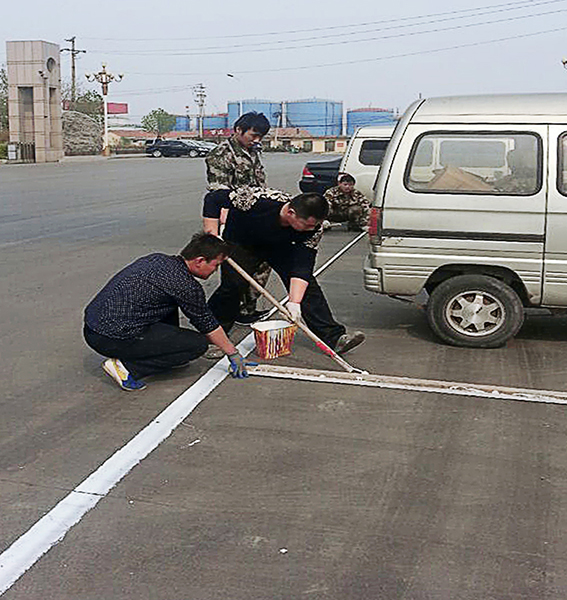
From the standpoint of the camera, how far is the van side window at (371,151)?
16.6m

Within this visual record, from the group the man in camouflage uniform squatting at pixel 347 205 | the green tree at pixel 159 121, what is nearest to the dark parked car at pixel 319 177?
the man in camouflage uniform squatting at pixel 347 205

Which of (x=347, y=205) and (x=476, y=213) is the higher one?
(x=476, y=213)

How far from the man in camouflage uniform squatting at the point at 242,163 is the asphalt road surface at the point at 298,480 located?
0.42m

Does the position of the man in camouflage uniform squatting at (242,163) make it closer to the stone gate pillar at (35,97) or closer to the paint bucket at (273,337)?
the paint bucket at (273,337)

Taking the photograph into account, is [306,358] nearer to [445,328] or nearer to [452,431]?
[445,328]

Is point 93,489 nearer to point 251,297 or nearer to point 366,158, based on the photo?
point 251,297

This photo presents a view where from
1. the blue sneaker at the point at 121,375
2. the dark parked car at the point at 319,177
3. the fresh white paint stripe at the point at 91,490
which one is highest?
the dark parked car at the point at 319,177

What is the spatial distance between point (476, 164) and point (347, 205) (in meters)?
8.42

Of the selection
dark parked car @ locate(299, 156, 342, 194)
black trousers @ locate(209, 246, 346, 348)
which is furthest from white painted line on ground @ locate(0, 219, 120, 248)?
black trousers @ locate(209, 246, 346, 348)

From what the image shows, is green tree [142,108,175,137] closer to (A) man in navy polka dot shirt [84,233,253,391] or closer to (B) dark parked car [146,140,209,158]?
(B) dark parked car [146,140,209,158]

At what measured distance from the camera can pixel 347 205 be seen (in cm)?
1519

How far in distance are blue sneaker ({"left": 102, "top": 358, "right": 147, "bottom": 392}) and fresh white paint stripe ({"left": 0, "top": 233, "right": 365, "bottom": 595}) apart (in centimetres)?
36

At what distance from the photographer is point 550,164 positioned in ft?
21.7

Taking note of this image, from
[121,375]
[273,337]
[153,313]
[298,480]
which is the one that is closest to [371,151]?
[273,337]
